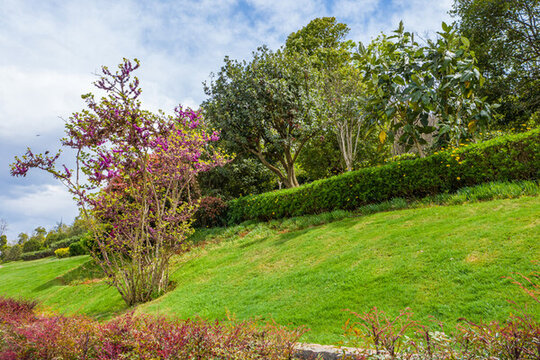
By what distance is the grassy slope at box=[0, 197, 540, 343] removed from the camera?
11.6ft

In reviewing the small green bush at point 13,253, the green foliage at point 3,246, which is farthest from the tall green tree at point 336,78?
the green foliage at point 3,246

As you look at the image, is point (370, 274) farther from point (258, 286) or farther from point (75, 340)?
point (75, 340)

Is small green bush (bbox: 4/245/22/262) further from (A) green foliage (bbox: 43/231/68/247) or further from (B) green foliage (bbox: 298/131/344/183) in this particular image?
(B) green foliage (bbox: 298/131/344/183)

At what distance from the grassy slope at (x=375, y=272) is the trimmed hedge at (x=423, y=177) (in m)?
1.16

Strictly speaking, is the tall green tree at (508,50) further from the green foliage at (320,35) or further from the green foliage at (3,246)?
the green foliage at (3,246)

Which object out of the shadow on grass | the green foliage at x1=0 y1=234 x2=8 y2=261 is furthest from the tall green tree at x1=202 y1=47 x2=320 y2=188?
the green foliage at x1=0 y1=234 x2=8 y2=261

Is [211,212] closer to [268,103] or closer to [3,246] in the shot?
[268,103]

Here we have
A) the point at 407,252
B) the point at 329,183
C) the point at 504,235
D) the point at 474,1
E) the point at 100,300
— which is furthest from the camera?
the point at 474,1

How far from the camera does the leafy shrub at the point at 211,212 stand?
13.6 meters

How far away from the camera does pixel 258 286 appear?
5.63 meters

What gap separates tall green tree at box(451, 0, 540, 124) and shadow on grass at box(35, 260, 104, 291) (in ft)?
66.4

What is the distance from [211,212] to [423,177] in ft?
30.2

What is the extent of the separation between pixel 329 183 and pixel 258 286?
5.24 metres

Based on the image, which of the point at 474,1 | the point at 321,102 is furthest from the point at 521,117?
the point at 321,102
